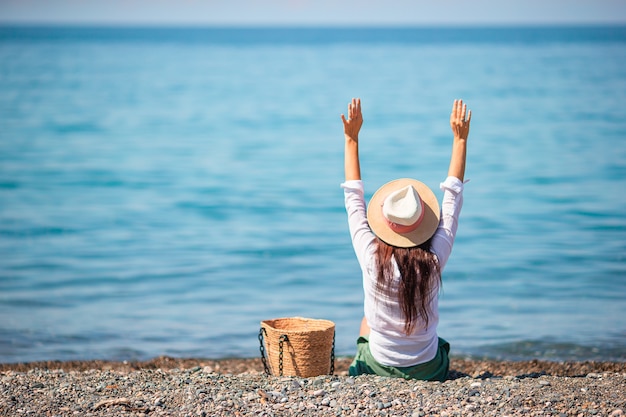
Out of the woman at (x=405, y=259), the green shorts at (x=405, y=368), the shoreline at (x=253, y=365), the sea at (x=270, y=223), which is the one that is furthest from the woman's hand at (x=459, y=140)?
the sea at (x=270, y=223)

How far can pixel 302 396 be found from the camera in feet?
16.3

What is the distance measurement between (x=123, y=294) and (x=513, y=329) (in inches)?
167

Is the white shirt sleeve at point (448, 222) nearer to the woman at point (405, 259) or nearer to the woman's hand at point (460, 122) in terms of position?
the woman at point (405, 259)

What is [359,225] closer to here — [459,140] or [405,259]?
[405,259]

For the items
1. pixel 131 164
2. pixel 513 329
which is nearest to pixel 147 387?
pixel 513 329

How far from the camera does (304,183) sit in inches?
663

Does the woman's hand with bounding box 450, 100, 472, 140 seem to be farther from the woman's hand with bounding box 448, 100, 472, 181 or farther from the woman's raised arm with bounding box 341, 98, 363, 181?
the woman's raised arm with bounding box 341, 98, 363, 181

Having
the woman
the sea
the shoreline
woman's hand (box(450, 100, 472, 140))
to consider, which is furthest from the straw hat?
the sea

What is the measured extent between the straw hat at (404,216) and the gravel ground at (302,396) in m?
0.92

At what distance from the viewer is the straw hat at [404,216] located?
4847 mm

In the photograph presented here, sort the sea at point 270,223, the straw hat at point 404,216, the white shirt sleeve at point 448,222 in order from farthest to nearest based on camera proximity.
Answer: the sea at point 270,223 < the white shirt sleeve at point 448,222 < the straw hat at point 404,216

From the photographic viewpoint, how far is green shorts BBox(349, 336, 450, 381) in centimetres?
525

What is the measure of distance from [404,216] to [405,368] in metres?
1.05

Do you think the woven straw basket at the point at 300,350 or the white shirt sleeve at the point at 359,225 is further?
the woven straw basket at the point at 300,350
